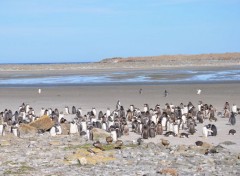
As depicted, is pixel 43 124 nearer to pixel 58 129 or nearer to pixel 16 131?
pixel 58 129

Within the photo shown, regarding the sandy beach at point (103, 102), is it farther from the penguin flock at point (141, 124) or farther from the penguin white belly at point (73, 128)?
the penguin white belly at point (73, 128)

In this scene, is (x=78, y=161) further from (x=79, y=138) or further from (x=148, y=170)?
(x=79, y=138)

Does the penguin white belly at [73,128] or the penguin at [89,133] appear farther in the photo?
the penguin white belly at [73,128]

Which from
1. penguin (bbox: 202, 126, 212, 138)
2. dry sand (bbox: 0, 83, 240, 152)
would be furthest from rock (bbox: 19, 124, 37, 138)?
dry sand (bbox: 0, 83, 240, 152)

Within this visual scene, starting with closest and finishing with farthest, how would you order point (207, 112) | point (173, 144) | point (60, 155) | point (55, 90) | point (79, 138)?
1. point (60, 155)
2. point (173, 144)
3. point (79, 138)
4. point (207, 112)
5. point (55, 90)

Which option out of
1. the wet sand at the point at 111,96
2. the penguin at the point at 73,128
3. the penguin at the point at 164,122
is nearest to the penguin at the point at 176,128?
the penguin at the point at 164,122

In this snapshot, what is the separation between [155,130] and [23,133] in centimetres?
485

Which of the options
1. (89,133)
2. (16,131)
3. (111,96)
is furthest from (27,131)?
(111,96)

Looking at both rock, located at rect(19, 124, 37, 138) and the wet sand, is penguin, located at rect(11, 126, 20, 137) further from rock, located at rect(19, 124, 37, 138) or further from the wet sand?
the wet sand

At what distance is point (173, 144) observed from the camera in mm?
16016

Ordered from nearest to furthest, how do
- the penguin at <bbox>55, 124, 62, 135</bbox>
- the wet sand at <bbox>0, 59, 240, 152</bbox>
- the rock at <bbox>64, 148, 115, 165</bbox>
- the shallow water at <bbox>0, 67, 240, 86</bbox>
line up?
the rock at <bbox>64, 148, 115, 165</bbox> → the penguin at <bbox>55, 124, 62, 135</bbox> → the wet sand at <bbox>0, 59, 240, 152</bbox> → the shallow water at <bbox>0, 67, 240, 86</bbox>

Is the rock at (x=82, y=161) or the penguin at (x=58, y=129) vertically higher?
the rock at (x=82, y=161)

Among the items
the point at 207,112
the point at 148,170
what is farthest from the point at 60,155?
the point at 207,112

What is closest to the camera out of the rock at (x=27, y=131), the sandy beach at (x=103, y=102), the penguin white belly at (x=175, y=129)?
the sandy beach at (x=103, y=102)
